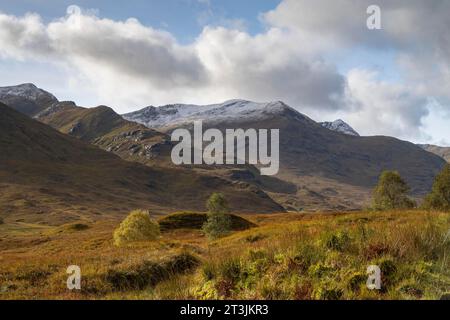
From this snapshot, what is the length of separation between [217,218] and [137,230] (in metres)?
17.7

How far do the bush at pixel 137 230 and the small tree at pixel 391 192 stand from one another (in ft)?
149

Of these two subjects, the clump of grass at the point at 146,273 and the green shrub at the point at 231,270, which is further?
the clump of grass at the point at 146,273

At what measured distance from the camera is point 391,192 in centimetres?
7950

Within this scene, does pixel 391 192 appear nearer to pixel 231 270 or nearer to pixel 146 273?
pixel 146 273

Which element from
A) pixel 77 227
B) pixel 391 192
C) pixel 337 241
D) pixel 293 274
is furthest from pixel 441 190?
pixel 77 227

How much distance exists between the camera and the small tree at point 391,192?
259 feet

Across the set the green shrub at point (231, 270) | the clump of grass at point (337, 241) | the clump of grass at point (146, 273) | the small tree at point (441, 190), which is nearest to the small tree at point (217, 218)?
the small tree at point (441, 190)

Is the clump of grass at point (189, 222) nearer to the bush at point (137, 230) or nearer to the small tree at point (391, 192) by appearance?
the small tree at point (391, 192)

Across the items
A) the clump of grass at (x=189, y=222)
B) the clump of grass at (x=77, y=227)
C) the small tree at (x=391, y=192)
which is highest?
the small tree at (x=391, y=192)

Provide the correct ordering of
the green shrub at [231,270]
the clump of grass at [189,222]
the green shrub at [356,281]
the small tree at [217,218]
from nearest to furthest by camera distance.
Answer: the green shrub at [356,281] < the green shrub at [231,270] < the small tree at [217,218] < the clump of grass at [189,222]

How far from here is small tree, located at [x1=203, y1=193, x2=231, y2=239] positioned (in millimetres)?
63250

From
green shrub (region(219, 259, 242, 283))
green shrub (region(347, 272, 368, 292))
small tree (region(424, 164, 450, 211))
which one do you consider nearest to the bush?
green shrub (region(219, 259, 242, 283))

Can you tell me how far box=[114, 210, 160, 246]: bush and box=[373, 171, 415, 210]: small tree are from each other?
45564mm

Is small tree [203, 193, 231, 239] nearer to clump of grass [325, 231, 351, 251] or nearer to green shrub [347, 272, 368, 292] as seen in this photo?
clump of grass [325, 231, 351, 251]
